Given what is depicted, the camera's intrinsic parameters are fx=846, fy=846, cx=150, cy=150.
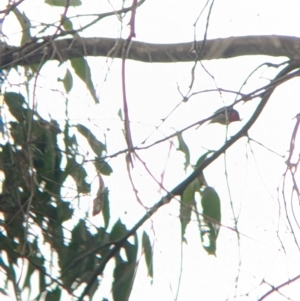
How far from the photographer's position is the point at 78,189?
1.80 m

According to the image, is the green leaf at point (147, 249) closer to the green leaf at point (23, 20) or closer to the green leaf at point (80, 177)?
the green leaf at point (80, 177)

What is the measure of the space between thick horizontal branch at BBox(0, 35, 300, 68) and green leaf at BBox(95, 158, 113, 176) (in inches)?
9.5

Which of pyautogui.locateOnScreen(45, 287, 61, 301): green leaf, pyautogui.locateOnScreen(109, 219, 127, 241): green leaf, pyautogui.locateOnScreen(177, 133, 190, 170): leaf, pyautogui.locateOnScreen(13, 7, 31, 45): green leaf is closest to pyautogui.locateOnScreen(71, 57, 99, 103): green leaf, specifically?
pyautogui.locateOnScreen(13, 7, 31, 45): green leaf

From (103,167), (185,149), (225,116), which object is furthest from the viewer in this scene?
(185,149)

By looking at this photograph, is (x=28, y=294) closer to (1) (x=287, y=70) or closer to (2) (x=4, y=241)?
(2) (x=4, y=241)

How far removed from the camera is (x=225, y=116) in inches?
61.6

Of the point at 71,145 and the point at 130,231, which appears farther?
the point at 71,145

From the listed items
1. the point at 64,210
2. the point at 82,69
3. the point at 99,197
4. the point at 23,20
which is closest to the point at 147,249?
the point at 99,197

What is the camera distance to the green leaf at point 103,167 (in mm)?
1633

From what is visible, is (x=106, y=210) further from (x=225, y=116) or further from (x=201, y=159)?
(x=225, y=116)

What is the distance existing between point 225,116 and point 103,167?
277 millimetres

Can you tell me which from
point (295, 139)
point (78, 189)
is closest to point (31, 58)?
point (78, 189)

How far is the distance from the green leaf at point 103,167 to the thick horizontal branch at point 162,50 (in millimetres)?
242

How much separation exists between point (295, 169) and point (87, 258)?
632 mm
